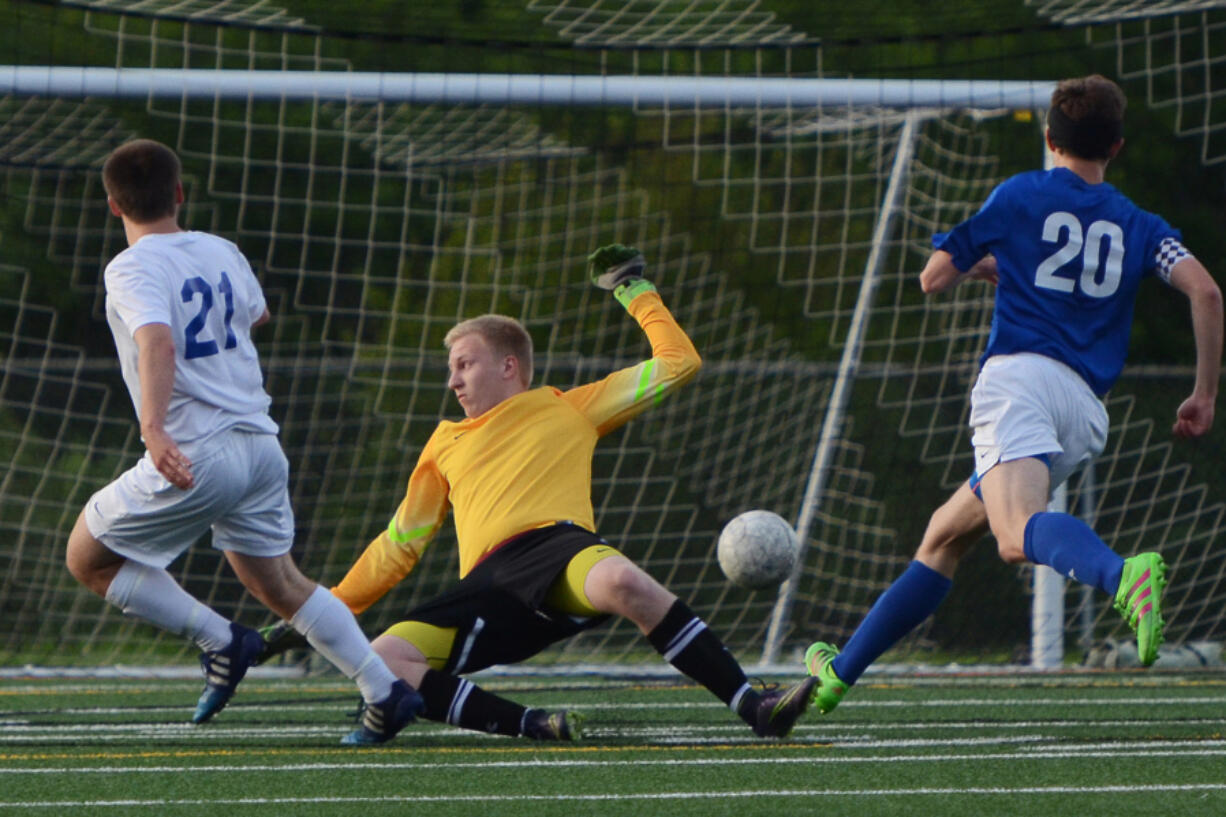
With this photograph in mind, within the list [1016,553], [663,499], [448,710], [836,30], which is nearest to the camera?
[1016,553]

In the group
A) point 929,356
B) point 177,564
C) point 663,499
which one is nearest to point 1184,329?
point 929,356

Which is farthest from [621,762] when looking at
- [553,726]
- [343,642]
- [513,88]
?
[513,88]

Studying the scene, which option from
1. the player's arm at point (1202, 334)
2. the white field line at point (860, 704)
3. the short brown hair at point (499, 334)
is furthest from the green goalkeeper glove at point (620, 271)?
the white field line at point (860, 704)

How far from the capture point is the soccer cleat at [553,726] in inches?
185

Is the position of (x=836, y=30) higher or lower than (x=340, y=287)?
higher

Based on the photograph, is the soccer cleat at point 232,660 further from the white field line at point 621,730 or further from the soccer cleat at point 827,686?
the soccer cleat at point 827,686

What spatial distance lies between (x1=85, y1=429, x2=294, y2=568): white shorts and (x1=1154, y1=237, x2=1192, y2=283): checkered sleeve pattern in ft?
7.32

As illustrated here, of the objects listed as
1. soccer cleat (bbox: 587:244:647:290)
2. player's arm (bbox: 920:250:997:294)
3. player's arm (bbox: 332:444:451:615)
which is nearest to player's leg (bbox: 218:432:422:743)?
player's arm (bbox: 332:444:451:615)

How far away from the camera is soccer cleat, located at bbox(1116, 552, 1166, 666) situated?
3.92m

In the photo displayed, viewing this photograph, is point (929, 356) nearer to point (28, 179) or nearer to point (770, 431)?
point (770, 431)

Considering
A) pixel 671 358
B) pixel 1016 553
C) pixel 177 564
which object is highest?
pixel 671 358

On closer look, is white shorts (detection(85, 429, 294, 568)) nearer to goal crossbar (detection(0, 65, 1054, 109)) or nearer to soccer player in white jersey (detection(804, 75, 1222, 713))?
soccer player in white jersey (detection(804, 75, 1222, 713))

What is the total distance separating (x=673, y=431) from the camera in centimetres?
1079

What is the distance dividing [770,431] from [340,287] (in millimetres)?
3745
